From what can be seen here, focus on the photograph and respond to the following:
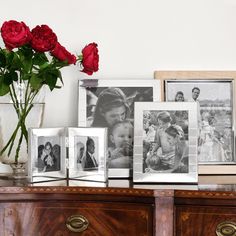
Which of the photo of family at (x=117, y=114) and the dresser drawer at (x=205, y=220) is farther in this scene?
the photo of family at (x=117, y=114)

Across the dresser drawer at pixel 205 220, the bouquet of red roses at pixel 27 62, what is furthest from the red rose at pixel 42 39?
the dresser drawer at pixel 205 220

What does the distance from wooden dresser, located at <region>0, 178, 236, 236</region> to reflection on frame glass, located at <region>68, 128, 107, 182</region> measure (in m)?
0.09

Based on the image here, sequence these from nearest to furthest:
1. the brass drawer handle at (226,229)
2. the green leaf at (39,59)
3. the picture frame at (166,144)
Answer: the brass drawer handle at (226,229) < the picture frame at (166,144) < the green leaf at (39,59)

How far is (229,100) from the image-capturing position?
1.63m

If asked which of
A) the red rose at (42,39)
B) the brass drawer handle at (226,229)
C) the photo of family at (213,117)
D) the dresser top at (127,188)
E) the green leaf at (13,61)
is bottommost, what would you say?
the brass drawer handle at (226,229)

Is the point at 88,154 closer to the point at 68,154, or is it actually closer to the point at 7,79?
the point at 68,154

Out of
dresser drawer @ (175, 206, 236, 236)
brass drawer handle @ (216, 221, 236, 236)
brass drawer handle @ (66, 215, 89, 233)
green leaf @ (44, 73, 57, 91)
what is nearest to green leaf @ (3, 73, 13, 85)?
green leaf @ (44, 73, 57, 91)

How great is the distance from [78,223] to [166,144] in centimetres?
32

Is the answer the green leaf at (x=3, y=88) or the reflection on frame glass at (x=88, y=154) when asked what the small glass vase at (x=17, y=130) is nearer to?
the green leaf at (x=3, y=88)

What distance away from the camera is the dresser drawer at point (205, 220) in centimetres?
127

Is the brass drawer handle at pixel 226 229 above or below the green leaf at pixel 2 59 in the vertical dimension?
below

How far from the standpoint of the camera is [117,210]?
1.32m

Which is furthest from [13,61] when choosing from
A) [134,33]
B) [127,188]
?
[127,188]

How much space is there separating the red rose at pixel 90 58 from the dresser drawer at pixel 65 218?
0.45m
